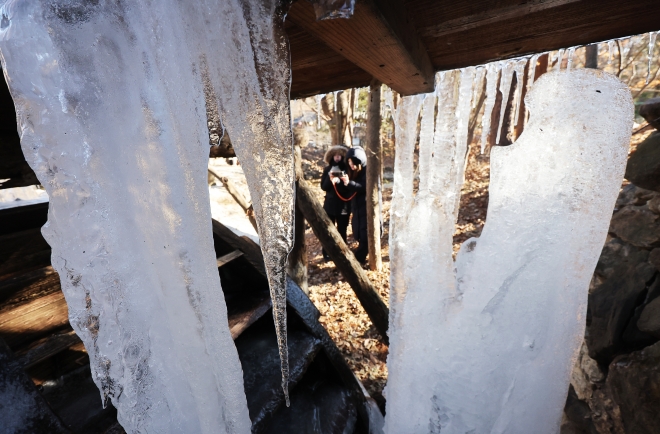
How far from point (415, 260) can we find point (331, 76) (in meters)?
1.50

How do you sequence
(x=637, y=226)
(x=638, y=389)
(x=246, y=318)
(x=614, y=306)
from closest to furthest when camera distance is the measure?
(x=638, y=389) < (x=614, y=306) < (x=637, y=226) < (x=246, y=318)

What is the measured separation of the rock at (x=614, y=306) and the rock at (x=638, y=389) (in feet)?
0.58

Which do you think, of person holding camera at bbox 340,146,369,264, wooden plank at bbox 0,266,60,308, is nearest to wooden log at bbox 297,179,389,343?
person holding camera at bbox 340,146,369,264

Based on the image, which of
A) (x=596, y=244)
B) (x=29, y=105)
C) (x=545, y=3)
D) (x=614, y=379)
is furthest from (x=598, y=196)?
(x=29, y=105)

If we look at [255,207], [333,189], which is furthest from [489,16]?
[333,189]

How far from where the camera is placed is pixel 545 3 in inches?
45.9

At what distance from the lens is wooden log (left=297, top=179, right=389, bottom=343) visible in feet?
13.3

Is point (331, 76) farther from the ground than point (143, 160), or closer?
farther from the ground

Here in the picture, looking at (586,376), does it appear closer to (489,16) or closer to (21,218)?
(489,16)

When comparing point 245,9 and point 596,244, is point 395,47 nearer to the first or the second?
point 245,9

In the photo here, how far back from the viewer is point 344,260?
4.08 metres

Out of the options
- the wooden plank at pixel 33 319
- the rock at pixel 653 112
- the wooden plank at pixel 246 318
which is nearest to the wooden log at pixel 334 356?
the wooden plank at pixel 246 318

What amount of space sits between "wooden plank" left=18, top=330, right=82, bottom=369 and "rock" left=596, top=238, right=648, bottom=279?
4.73 metres

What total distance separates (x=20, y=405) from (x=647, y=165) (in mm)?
4769
